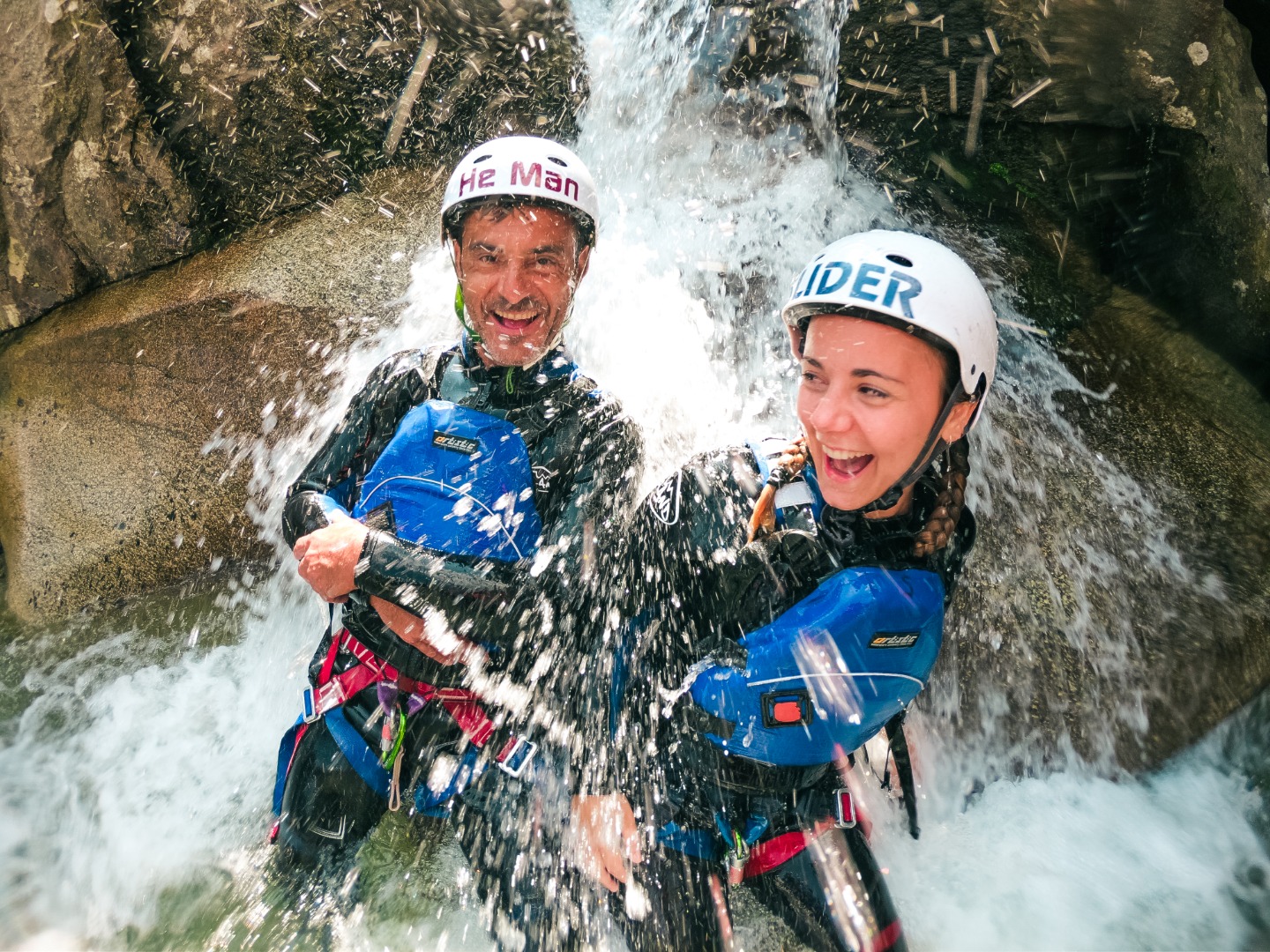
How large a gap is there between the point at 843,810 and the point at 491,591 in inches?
50.3

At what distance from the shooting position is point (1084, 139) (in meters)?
4.41

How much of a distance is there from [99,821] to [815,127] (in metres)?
5.43

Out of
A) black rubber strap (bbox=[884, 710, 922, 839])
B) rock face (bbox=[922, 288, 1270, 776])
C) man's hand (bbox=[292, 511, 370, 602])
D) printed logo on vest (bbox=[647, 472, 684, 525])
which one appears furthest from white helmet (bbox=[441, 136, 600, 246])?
rock face (bbox=[922, 288, 1270, 776])

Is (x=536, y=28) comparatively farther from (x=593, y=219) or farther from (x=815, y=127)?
(x=593, y=219)

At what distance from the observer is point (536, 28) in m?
5.50

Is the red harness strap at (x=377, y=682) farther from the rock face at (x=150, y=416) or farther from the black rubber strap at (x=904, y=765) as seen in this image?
the rock face at (x=150, y=416)

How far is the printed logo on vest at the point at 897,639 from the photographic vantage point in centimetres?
202

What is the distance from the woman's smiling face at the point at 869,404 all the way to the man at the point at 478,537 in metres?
0.78

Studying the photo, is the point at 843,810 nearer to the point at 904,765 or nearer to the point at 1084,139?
the point at 904,765

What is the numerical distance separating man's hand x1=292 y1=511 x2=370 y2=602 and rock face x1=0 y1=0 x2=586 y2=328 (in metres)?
3.43

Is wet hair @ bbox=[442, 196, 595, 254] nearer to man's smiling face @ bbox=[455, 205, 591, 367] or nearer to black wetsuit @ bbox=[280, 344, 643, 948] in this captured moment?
man's smiling face @ bbox=[455, 205, 591, 367]

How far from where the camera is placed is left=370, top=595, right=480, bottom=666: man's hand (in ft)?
8.13

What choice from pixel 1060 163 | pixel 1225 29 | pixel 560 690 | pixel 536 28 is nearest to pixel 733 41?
pixel 536 28

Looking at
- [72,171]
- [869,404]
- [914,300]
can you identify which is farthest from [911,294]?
[72,171]
